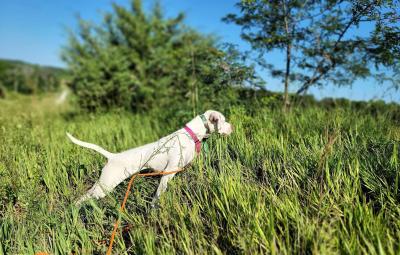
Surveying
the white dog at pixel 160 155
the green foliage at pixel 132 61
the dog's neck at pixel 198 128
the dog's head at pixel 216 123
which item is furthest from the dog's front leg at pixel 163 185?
the green foliage at pixel 132 61

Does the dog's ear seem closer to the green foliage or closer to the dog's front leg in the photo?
the dog's front leg

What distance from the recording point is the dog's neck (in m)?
3.74

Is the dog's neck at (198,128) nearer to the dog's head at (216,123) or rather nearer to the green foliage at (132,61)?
the dog's head at (216,123)

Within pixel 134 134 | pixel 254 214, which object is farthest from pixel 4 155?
pixel 254 214

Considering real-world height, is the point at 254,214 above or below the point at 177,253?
above

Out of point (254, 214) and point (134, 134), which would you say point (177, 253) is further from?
point (134, 134)

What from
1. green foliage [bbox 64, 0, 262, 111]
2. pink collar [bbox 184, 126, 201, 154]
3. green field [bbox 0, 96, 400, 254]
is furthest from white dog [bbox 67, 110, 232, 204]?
green foliage [bbox 64, 0, 262, 111]

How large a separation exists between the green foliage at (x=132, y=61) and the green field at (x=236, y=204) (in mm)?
6030

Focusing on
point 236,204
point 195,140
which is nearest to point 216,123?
point 195,140

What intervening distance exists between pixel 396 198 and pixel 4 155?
4.39m

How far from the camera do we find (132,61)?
1115 centimetres

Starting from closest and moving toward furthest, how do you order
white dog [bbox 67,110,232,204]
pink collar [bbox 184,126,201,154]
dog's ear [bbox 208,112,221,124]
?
1. white dog [bbox 67,110,232,204]
2. pink collar [bbox 184,126,201,154]
3. dog's ear [bbox 208,112,221,124]

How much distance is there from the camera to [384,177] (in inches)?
102

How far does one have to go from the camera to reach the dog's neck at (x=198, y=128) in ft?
12.3
